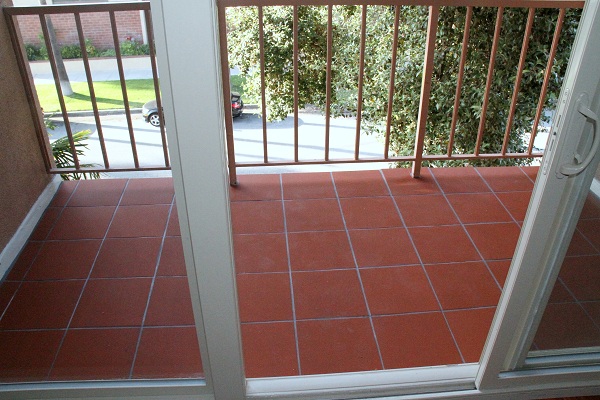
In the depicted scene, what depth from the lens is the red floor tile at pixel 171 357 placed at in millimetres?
1725

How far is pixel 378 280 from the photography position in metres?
2.30

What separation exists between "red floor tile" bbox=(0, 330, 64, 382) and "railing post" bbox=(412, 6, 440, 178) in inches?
81.1

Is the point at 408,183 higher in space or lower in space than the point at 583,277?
lower

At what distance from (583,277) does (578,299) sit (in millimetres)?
83

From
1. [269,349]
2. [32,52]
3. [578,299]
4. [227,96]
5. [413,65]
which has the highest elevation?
[32,52]

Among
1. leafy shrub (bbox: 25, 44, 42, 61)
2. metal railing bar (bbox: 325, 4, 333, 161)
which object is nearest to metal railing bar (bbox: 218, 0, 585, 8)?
metal railing bar (bbox: 325, 4, 333, 161)

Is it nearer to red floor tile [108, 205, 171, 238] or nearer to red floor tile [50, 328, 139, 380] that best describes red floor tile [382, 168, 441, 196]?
red floor tile [108, 205, 171, 238]

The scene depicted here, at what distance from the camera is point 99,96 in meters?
2.42

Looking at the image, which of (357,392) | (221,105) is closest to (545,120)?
(357,392)

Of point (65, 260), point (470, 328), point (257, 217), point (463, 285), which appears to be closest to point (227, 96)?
point (257, 217)

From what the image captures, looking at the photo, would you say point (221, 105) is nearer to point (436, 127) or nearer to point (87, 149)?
point (87, 149)

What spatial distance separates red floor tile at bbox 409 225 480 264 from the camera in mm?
2428

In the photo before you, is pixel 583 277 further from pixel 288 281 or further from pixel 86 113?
pixel 86 113

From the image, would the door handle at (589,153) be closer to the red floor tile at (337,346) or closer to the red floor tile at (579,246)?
the red floor tile at (579,246)
